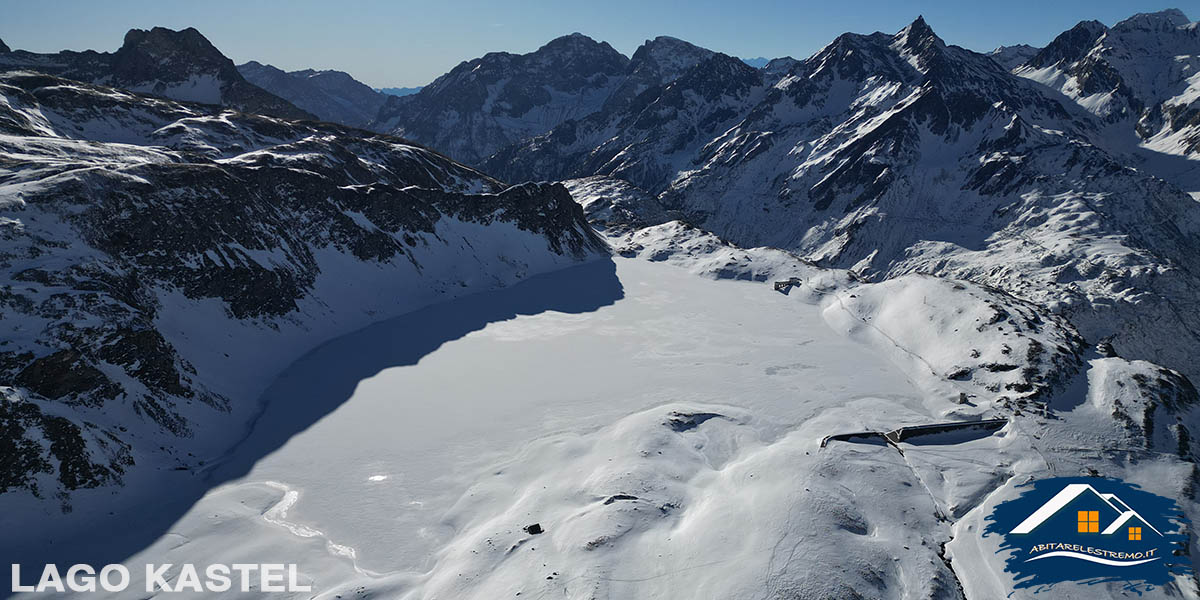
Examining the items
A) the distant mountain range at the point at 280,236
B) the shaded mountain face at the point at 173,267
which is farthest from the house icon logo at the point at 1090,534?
the shaded mountain face at the point at 173,267

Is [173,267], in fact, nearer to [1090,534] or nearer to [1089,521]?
[1090,534]

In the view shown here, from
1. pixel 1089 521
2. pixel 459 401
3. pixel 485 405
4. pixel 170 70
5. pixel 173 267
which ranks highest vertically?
pixel 170 70

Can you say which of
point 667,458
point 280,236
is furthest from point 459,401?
point 280,236

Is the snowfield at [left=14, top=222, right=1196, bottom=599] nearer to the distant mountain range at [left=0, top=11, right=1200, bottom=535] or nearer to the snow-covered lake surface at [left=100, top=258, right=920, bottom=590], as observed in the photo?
the snow-covered lake surface at [left=100, top=258, right=920, bottom=590]

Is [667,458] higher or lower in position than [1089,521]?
higher

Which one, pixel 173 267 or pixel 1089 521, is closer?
pixel 1089 521

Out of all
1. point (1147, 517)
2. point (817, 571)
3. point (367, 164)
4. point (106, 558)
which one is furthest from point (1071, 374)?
point (367, 164)

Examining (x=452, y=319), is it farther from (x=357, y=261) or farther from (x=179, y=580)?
(x=179, y=580)
